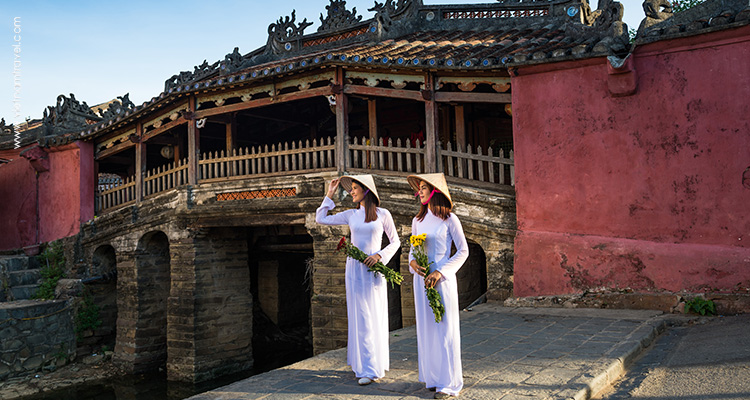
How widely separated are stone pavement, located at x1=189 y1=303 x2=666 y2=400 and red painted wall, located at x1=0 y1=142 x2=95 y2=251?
11.0 meters

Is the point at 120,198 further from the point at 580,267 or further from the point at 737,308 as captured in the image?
the point at 737,308

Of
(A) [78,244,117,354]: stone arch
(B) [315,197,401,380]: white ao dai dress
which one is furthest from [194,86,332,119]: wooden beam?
(A) [78,244,117,354]: stone arch

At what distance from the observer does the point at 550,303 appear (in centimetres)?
830

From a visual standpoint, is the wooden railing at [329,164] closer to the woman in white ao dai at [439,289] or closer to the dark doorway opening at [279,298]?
the dark doorway opening at [279,298]

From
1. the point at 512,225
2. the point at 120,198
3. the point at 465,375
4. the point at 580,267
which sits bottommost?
the point at 465,375

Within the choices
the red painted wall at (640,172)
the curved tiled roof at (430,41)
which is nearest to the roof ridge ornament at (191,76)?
the curved tiled roof at (430,41)

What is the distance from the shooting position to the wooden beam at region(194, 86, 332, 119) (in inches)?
393

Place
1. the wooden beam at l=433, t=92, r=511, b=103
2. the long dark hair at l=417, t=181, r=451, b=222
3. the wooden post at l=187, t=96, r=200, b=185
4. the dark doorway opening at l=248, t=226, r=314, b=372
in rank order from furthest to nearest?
1. the dark doorway opening at l=248, t=226, r=314, b=372
2. the wooden post at l=187, t=96, r=200, b=185
3. the wooden beam at l=433, t=92, r=511, b=103
4. the long dark hair at l=417, t=181, r=451, b=222

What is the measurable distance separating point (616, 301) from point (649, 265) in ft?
2.16

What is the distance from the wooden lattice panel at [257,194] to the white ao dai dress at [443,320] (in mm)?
5694

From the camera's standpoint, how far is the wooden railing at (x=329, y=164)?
9.34m

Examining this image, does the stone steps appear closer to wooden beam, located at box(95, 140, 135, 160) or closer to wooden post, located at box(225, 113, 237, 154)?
wooden beam, located at box(95, 140, 135, 160)

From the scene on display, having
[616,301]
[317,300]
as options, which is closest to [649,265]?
[616,301]

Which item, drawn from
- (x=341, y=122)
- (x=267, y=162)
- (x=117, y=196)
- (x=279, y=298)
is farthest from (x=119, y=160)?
(x=341, y=122)
